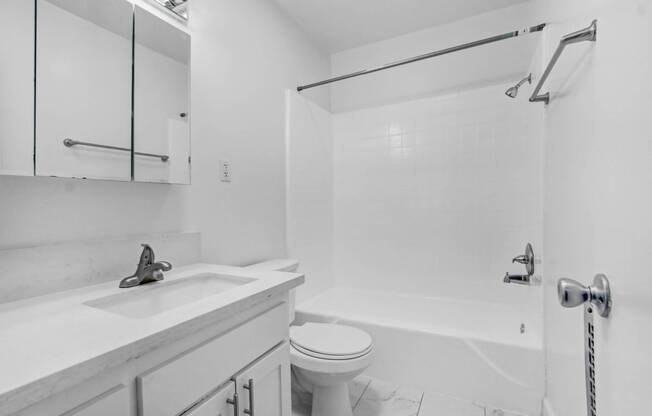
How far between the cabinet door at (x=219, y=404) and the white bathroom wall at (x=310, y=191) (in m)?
1.31

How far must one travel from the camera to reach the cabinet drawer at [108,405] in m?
0.54

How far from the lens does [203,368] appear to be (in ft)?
2.52

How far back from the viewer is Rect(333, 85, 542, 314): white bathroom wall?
215 centimetres

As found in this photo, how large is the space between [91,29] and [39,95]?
1.03 feet

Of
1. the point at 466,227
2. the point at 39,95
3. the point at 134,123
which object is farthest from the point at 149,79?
the point at 466,227

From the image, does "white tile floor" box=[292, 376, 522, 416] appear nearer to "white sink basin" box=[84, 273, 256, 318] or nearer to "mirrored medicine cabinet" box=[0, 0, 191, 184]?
"white sink basin" box=[84, 273, 256, 318]

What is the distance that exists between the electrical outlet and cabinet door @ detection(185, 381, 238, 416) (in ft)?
3.51

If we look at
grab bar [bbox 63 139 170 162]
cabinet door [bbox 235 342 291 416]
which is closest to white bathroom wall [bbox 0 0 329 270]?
grab bar [bbox 63 139 170 162]

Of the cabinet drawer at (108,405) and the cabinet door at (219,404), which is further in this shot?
the cabinet door at (219,404)

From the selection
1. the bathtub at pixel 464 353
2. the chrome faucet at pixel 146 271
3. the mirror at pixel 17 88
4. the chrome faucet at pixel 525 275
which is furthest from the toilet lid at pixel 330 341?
the mirror at pixel 17 88

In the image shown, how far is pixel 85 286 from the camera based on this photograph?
1.02 meters

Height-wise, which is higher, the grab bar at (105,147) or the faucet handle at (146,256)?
the grab bar at (105,147)

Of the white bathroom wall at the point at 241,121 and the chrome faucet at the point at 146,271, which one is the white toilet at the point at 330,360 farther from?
the chrome faucet at the point at 146,271

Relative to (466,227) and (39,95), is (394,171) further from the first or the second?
(39,95)
